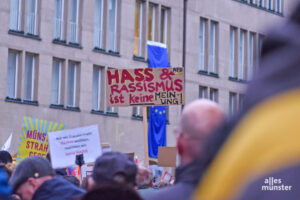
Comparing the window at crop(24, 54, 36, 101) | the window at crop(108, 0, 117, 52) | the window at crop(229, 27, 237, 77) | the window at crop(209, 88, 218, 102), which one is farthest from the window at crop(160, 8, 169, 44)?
the window at crop(24, 54, 36, 101)

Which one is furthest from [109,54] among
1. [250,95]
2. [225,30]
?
[250,95]

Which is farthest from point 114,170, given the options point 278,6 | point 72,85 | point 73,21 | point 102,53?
point 278,6

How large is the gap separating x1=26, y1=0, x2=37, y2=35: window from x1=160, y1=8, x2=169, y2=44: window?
810 cm

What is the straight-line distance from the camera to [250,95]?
109 centimetres

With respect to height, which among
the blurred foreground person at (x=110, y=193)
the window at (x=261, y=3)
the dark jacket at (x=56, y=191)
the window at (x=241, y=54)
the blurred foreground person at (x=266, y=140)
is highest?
the window at (x=261, y=3)

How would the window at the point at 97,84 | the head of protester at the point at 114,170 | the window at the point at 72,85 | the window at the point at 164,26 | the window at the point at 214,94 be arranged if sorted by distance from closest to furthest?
the head of protester at the point at 114,170 → the window at the point at 72,85 → the window at the point at 97,84 → the window at the point at 164,26 → the window at the point at 214,94

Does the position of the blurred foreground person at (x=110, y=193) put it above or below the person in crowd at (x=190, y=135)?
below

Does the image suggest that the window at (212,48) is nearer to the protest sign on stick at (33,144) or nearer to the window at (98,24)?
the window at (98,24)

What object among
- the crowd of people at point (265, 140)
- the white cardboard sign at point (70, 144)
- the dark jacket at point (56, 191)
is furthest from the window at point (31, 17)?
the crowd of people at point (265, 140)

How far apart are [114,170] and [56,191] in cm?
56

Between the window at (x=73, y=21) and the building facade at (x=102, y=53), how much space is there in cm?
4

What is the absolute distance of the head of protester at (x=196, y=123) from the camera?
303 centimetres

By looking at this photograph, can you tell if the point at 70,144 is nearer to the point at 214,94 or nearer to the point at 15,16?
the point at 15,16

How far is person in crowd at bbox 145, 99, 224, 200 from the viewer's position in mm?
3037
